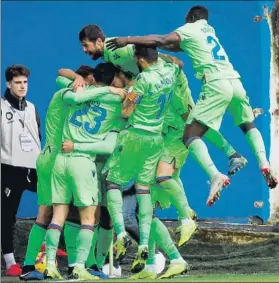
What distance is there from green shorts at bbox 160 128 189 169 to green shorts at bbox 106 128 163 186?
0.64 feet

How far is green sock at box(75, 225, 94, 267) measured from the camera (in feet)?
37.6

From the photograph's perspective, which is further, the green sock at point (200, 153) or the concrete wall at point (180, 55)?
the concrete wall at point (180, 55)

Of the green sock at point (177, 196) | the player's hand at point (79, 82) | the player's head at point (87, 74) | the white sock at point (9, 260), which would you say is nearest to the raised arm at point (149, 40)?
the player's head at point (87, 74)

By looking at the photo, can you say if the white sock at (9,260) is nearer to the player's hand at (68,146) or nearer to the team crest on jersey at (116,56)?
the player's hand at (68,146)

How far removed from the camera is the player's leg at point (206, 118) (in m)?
11.8

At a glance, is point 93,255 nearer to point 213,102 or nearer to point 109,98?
point 109,98

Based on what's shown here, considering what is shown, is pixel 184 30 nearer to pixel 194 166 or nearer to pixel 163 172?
pixel 163 172

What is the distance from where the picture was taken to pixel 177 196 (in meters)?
11.9

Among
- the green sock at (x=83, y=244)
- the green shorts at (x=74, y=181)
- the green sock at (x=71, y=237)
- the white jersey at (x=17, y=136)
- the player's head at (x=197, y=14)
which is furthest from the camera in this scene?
the white jersey at (x=17, y=136)

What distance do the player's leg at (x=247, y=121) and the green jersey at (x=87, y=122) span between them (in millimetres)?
1046

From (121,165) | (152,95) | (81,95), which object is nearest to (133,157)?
(121,165)

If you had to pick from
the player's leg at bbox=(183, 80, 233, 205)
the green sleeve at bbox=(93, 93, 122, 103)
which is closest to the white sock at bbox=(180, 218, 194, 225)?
the player's leg at bbox=(183, 80, 233, 205)

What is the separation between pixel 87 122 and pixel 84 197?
2.21ft

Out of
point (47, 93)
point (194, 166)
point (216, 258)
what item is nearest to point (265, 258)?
point (216, 258)
